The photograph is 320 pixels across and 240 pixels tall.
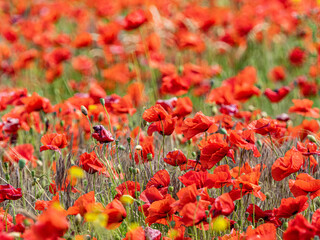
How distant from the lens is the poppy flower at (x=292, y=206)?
1407 mm

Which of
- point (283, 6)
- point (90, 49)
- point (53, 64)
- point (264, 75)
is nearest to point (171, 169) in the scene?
point (53, 64)

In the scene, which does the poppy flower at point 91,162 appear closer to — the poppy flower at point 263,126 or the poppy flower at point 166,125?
the poppy flower at point 166,125

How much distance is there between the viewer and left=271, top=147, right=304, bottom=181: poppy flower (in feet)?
4.97

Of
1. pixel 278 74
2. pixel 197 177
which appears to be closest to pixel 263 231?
pixel 197 177

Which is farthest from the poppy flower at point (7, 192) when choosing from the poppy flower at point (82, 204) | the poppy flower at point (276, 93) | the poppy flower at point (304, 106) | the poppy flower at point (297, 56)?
the poppy flower at point (297, 56)

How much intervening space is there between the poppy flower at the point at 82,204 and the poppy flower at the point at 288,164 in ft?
1.85

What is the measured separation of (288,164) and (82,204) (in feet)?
2.08

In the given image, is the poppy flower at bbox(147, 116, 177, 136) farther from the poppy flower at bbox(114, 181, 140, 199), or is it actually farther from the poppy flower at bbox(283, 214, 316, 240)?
the poppy flower at bbox(283, 214, 316, 240)

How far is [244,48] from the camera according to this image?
4.32 metres

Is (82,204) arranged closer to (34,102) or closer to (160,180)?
(160,180)

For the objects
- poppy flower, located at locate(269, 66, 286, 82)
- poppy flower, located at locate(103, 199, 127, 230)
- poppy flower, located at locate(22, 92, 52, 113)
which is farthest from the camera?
poppy flower, located at locate(269, 66, 286, 82)

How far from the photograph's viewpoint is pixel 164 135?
5.80ft

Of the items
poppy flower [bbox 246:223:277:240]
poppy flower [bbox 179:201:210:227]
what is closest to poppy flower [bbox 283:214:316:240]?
poppy flower [bbox 246:223:277:240]

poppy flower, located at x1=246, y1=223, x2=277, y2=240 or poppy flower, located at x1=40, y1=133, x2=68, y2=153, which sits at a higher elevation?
poppy flower, located at x1=40, y1=133, x2=68, y2=153
